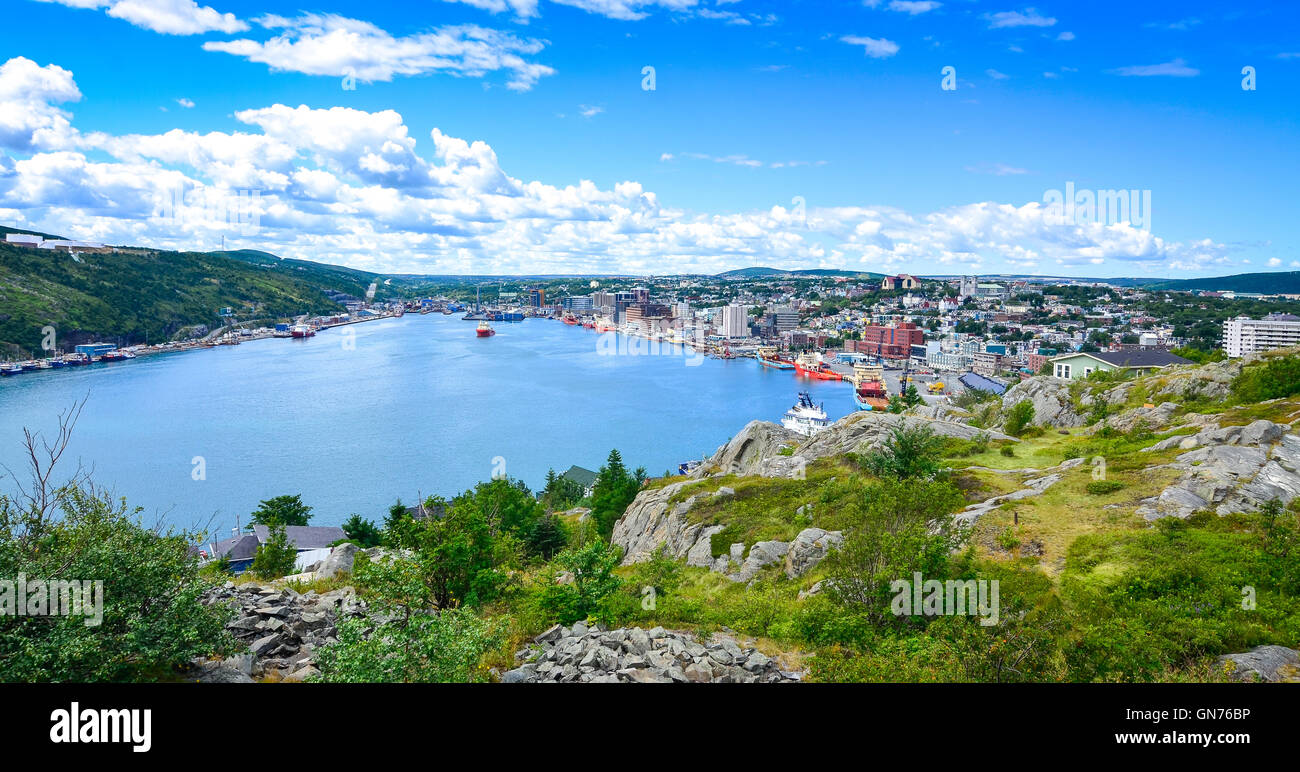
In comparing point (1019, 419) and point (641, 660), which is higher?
point (1019, 419)

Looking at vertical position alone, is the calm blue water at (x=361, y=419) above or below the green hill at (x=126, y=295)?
below

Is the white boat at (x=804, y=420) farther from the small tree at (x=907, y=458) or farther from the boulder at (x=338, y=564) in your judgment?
the boulder at (x=338, y=564)

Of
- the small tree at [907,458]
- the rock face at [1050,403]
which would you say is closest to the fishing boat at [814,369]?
the rock face at [1050,403]

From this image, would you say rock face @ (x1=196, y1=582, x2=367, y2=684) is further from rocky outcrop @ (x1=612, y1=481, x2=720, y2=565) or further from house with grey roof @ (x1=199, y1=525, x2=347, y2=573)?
house with grey roof @ (x1=199, y1=525, x2=347, y2=573)

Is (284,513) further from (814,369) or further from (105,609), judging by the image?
(814,369)
